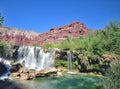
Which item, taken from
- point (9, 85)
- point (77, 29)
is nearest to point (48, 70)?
point (9, 85)

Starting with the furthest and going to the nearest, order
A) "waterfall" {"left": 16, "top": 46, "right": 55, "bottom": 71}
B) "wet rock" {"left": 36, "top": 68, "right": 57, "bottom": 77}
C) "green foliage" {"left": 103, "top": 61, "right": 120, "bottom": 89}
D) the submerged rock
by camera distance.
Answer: "waterfall" {"left": 16, "top": 46, "right": 55, "bottom": 71} < "wet rock" {"left": 36, "top": 68, "right": 57, "bottom": 77} < the submerged rock < "green foliage" {"left": 103, "top": 61, "right": 120, "bottom": 89}

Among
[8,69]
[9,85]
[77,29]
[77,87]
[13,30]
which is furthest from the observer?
[13,30]

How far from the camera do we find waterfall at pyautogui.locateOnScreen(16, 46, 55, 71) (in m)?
54.0

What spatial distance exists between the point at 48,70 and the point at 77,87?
10.2m

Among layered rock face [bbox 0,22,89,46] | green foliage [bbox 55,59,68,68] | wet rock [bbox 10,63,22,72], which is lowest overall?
wet rock [bbox 10,63,22,72]

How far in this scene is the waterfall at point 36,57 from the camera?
177ft

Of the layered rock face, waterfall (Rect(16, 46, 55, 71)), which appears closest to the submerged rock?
waterfall (Rect(16, 46, 55, 71))

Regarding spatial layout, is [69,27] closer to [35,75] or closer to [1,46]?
[1,46]

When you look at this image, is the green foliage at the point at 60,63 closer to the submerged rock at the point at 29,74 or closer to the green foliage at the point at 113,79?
the submerged rock at the point at 29,74

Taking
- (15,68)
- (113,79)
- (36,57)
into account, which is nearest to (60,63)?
(36,57)

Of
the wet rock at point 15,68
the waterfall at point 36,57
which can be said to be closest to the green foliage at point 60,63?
the waterfall at point 36,57

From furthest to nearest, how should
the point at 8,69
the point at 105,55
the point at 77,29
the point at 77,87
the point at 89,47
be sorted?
1. the point at 77,29
2. the point at 89,47
3. the point at 105,55
4. the point at 8,69
5. the point at 77,87

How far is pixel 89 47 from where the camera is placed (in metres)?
53.9

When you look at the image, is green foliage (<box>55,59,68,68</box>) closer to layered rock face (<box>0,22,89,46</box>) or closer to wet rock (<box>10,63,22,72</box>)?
wet rock (<box>10,63,22,72</box>)
